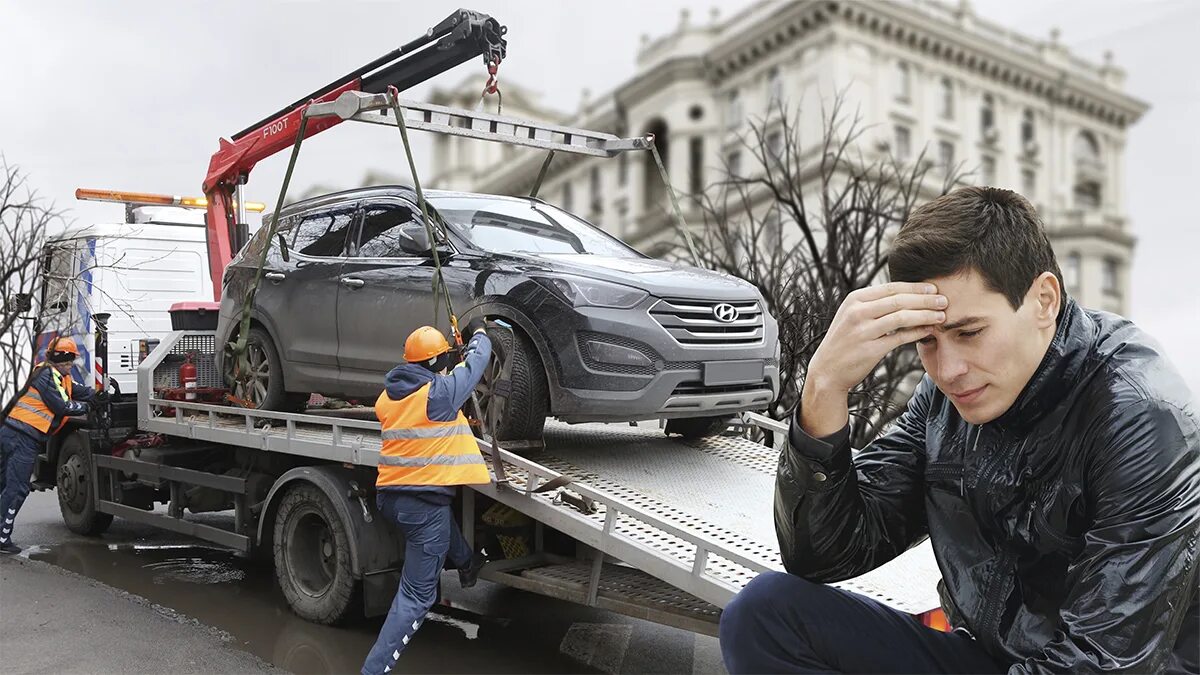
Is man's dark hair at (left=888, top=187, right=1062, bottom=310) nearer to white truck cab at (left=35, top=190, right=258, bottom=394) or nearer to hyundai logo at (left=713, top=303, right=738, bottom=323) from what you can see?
hyundai logo at (left=713, top=303, right=738, bottom=323)

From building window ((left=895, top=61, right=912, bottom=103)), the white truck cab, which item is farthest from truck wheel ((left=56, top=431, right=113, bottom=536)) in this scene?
building window ((left=895, top=61, right=912, bottom=103))

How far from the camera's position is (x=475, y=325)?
5.43 meters

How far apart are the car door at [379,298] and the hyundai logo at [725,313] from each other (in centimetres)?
145

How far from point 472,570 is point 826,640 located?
3.36m

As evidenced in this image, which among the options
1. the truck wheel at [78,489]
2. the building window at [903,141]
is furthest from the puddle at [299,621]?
the building window at [903,141]

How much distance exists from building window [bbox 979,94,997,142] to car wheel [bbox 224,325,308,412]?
49.9 metres

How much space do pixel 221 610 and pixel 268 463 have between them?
38.2 inches

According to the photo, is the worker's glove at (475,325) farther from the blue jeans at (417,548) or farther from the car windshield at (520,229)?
the blue jeans at (417,548)

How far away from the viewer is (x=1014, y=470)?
82.9 inches

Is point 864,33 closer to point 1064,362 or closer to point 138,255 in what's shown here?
point 138,255

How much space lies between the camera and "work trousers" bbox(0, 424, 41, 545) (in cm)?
848

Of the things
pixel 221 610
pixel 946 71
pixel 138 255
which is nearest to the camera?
pixel 221 610

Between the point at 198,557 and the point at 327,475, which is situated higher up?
the point at 327,475

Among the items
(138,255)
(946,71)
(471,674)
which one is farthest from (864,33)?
(471,674)
